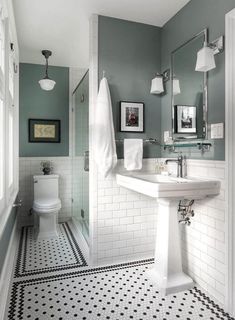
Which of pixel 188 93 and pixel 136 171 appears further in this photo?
pixel 136 171

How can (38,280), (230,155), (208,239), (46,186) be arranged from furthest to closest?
(46,186)
(38,280)
(208,239)
(230,155)

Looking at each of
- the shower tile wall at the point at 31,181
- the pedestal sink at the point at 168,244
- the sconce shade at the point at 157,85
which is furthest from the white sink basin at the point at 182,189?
the shower tile wall at the point at 31,181

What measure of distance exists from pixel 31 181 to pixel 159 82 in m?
2.44

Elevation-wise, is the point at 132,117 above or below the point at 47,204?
above

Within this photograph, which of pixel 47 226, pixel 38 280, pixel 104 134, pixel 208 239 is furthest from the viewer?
pixel 47 226

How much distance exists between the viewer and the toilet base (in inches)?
125

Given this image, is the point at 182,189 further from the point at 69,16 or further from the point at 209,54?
the point at 69,16

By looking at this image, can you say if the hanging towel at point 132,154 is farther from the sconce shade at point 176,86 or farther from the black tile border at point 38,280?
the black tile border at point 38,280

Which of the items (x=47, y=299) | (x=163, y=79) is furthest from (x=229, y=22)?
(x=47, y=299)

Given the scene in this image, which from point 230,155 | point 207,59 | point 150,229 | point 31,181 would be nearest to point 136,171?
point 150,229

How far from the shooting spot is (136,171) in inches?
102

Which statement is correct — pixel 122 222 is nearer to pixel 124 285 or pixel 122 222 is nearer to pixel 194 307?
pixel 124 285

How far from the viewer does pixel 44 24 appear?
8.34ft

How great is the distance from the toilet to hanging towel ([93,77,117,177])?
1.20 metres
